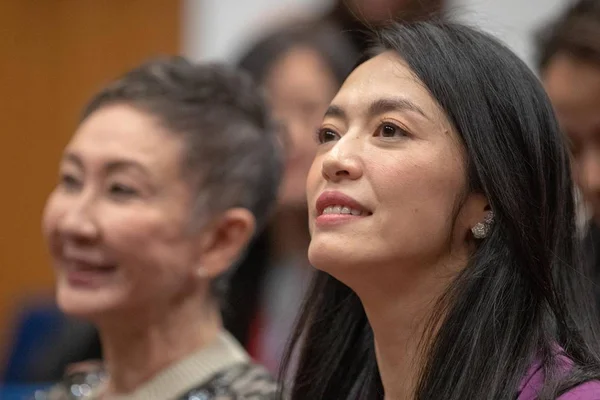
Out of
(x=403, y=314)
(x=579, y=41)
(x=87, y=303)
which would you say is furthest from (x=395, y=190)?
(x=579, y=41)

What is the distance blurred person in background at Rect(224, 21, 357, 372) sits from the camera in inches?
120

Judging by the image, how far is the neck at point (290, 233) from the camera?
3191 mm

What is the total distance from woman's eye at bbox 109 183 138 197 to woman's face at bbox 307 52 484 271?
63cm

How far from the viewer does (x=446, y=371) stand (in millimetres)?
1586

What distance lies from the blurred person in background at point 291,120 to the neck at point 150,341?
2.26 ft

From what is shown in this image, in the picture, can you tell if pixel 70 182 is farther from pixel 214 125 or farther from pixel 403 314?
pixel 403 314

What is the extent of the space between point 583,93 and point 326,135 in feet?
2.98

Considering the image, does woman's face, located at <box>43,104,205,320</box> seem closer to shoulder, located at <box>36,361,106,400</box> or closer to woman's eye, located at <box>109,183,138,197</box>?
woman's eye, located at <box>109,183,138,197</box>

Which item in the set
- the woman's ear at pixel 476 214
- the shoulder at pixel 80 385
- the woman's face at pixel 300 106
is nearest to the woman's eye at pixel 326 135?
the woman's ear at pixel 476 214

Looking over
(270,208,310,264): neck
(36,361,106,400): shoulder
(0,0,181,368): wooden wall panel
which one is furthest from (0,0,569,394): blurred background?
(36,361,106,400): shoulder

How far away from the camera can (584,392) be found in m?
1.51

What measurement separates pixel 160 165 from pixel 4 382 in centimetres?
139

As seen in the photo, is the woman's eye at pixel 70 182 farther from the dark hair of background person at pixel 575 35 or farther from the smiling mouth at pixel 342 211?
the dark hair of background person at pixel 575 35

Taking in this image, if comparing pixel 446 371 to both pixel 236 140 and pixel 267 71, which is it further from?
pixel 267 71
